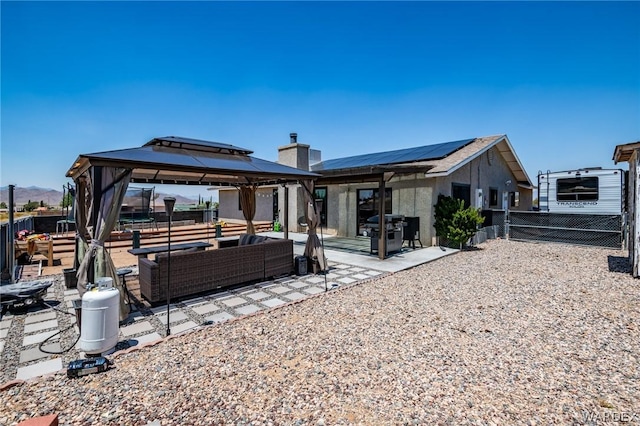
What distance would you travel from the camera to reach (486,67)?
38.5 ft

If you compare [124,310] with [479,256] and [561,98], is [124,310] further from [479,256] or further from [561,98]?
[561,98]

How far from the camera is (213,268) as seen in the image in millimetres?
5680

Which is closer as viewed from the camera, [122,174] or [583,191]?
[122,174]

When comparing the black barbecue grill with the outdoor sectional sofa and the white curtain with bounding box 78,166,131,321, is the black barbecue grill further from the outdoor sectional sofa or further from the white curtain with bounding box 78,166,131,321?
the white curtain with bounding box 78,166,131,321

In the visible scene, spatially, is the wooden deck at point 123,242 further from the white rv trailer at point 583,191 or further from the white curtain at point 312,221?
Result: the white rv trailer at point 583,191

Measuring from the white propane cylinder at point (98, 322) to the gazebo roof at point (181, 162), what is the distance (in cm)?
212

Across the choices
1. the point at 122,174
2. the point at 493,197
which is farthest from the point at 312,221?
the point at 493,197

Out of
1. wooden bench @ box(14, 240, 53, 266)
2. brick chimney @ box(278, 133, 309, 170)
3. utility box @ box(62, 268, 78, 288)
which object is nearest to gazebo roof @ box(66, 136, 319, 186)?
utility box @ box(62, 268, 78, 288)

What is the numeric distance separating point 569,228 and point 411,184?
6295 millimetres

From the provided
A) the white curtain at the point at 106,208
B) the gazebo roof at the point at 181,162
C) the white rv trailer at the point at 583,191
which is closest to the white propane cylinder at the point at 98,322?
the white curtain at the point at 106,208

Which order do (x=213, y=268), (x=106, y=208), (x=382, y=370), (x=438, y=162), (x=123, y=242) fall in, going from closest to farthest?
(x=382, y=370) → (x=106, y=208) → (x=213, y=268) → (x=123, y=242) → (x=438, y=162)

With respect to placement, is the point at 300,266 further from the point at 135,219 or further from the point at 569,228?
the point at 135,219

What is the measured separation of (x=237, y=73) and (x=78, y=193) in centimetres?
783

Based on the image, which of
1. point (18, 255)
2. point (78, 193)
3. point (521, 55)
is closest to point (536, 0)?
point (521, 55)
